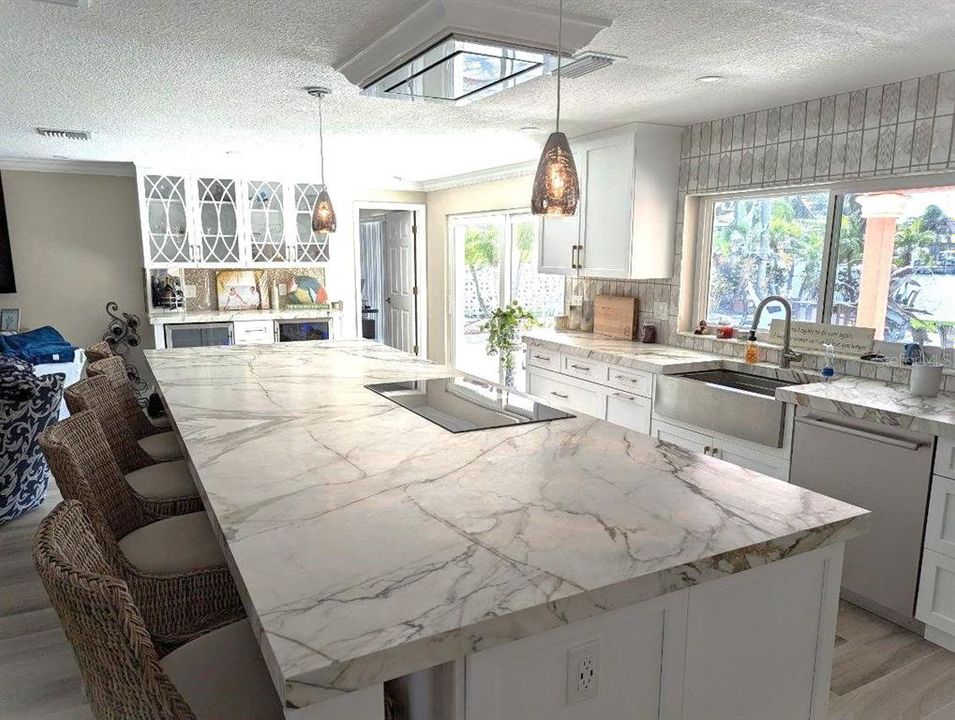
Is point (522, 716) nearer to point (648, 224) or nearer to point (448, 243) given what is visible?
point (648, 224)

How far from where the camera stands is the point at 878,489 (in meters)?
2.61

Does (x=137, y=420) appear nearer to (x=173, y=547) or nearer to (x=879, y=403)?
(x=173, y=547)

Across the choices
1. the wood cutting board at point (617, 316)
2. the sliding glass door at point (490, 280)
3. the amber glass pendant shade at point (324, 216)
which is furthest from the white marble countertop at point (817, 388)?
the amber glass pendant shade at point (324, 216)

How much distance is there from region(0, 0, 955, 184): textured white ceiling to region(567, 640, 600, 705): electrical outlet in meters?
1.90

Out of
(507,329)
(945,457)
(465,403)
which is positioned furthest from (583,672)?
(507,329)

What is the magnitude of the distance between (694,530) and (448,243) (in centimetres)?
605

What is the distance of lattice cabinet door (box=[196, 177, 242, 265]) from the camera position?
239 inches

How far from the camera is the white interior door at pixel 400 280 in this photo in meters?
7.64

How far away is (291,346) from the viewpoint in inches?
160

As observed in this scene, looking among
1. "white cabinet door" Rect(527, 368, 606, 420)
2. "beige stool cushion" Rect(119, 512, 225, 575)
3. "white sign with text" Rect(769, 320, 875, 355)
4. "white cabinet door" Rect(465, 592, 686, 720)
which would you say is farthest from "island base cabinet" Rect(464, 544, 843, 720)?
"white cabinet door" Rect(527, 368, 606, 420)

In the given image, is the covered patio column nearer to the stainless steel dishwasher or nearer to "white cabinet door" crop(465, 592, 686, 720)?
the stainless steel dishwasher

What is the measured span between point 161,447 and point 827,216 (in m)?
3.49

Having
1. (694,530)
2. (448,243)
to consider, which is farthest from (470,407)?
(448,243)

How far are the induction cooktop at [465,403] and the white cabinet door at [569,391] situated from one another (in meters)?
1.28
